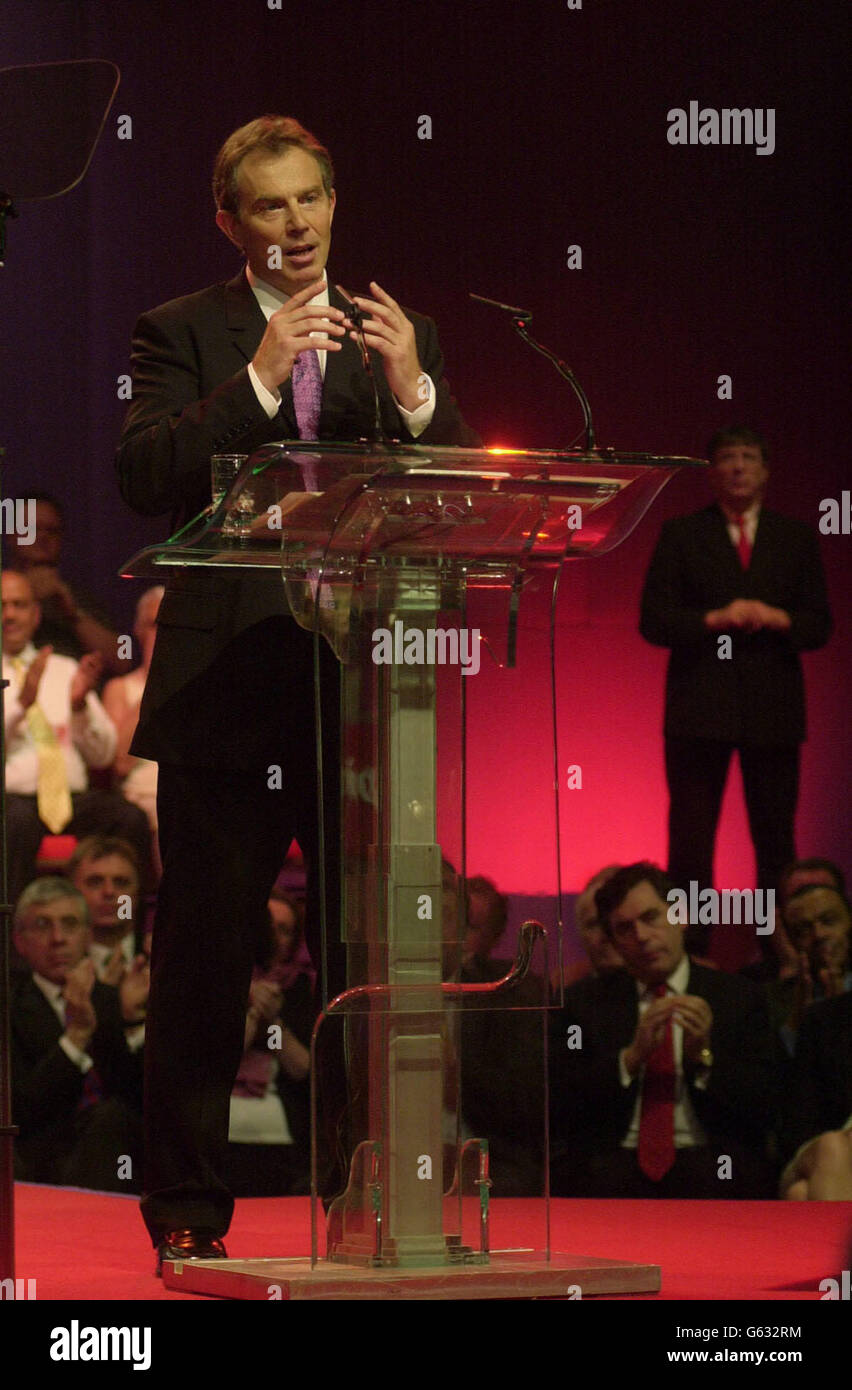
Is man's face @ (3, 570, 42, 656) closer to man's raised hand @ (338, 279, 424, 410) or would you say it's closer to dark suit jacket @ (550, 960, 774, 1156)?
dark suit jacket @ (550, 960, 774, 1156)

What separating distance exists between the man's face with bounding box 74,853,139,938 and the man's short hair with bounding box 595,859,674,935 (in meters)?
1.13

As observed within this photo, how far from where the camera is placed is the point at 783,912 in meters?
5.00

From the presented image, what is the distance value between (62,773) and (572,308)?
1.73 metres

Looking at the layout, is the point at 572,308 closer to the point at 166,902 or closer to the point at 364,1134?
the point at 166,902

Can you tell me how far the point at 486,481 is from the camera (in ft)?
8.12

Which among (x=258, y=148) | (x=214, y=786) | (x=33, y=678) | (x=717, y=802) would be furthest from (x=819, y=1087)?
(x=258, y=148)

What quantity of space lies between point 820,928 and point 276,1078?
1303 millimetres

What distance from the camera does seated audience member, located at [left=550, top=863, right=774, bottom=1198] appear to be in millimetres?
4637

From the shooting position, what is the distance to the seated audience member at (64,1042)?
484 cm

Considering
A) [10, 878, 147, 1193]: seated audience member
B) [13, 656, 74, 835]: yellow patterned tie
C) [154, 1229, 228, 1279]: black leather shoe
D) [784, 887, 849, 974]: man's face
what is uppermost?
[13, 656, 74, 835]: yellow patterned tie

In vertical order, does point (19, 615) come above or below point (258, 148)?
below

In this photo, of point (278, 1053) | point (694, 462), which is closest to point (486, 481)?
point (694, 462)

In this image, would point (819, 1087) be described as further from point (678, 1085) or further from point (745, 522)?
point (745, 522)

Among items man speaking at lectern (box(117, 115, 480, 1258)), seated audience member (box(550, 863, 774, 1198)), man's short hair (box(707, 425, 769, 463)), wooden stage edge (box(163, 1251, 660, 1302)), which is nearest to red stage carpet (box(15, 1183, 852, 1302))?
wooden stage edge (box(163, 1251, 660, 1302))
